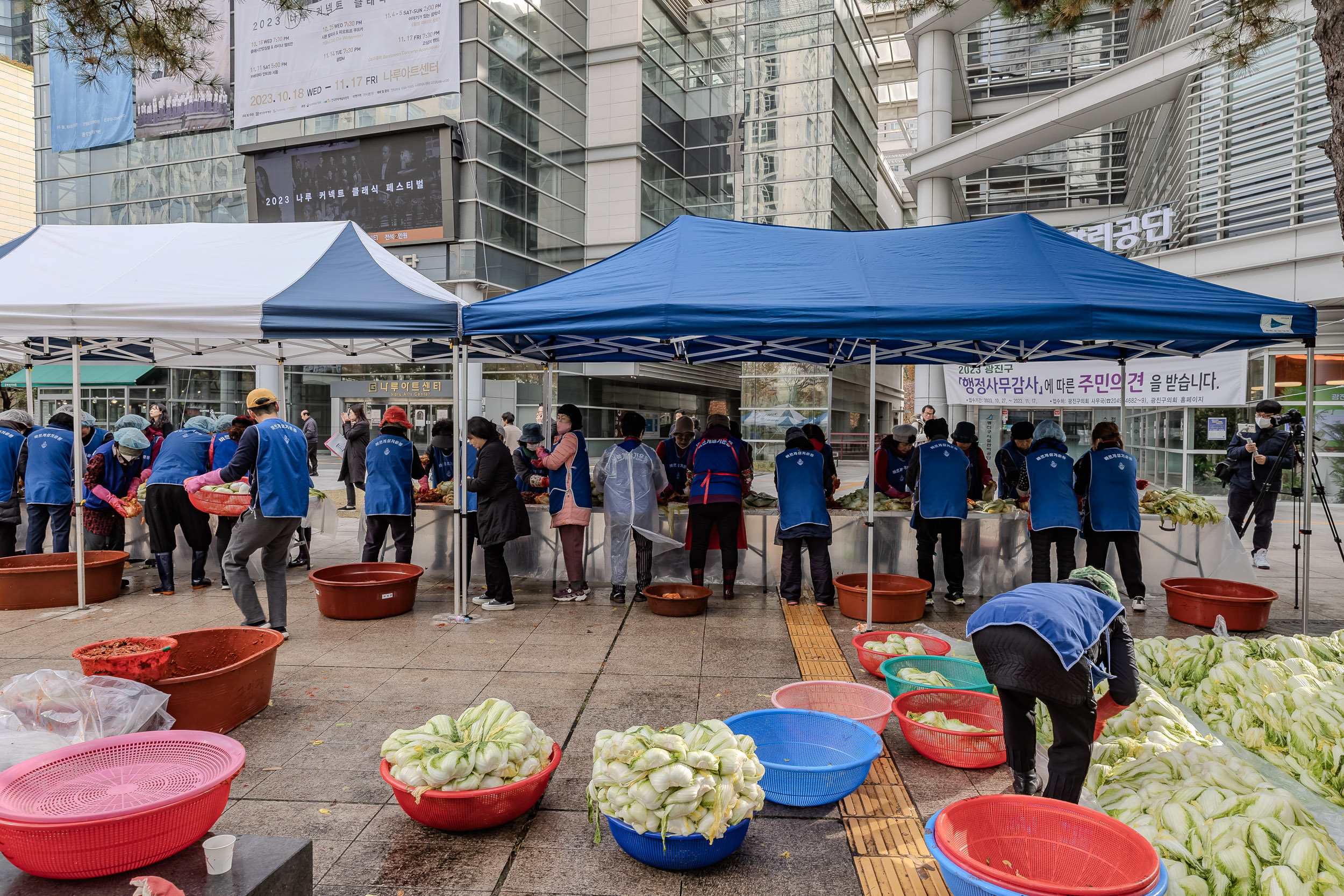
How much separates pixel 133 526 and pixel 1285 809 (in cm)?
1115

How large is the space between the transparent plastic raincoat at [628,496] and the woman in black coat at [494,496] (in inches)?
39.5

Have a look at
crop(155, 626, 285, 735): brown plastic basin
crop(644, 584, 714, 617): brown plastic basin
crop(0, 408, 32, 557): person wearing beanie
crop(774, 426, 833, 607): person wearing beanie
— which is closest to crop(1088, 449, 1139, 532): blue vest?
crop(774, 426, 833, 607): person wearing beanie

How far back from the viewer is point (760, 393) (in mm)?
25828

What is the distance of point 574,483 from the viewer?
753 cm

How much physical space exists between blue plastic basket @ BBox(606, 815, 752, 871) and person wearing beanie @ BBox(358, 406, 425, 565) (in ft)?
18.3

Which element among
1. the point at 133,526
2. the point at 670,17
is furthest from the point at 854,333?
the point at 670,17

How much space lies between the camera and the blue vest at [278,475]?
5.74m

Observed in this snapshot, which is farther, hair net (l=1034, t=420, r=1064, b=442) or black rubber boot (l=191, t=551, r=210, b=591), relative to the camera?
black rubber boot (l=191, t=551, r=210, b=591)

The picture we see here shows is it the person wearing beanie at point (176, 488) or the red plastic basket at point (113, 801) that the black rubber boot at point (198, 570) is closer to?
the person wearing beanie at point (176, 488)

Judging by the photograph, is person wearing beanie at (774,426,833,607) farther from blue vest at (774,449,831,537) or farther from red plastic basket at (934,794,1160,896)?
red plastic basket at (934,794,1160,896)

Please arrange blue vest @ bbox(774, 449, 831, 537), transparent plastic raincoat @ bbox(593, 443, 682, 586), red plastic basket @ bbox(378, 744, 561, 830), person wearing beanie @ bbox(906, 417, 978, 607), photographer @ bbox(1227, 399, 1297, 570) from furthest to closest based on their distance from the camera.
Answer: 1. photographer @ bbox(1227, 399, 1297, 570)
2. transparent plastic raincoat @ bbox(593, 443, 682, 586)
3. person wearing beanie @ bbox(906, 417, 978, 607)
4. blue vest @ bbox(774, 449, 831, 537)
5. red plastic basket @ bbox(378, 744, 561, 830)

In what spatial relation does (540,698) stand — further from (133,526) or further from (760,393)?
(760,393)

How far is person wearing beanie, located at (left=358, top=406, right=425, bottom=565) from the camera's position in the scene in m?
7.78

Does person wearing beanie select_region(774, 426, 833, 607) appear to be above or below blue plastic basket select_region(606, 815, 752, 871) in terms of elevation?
above
